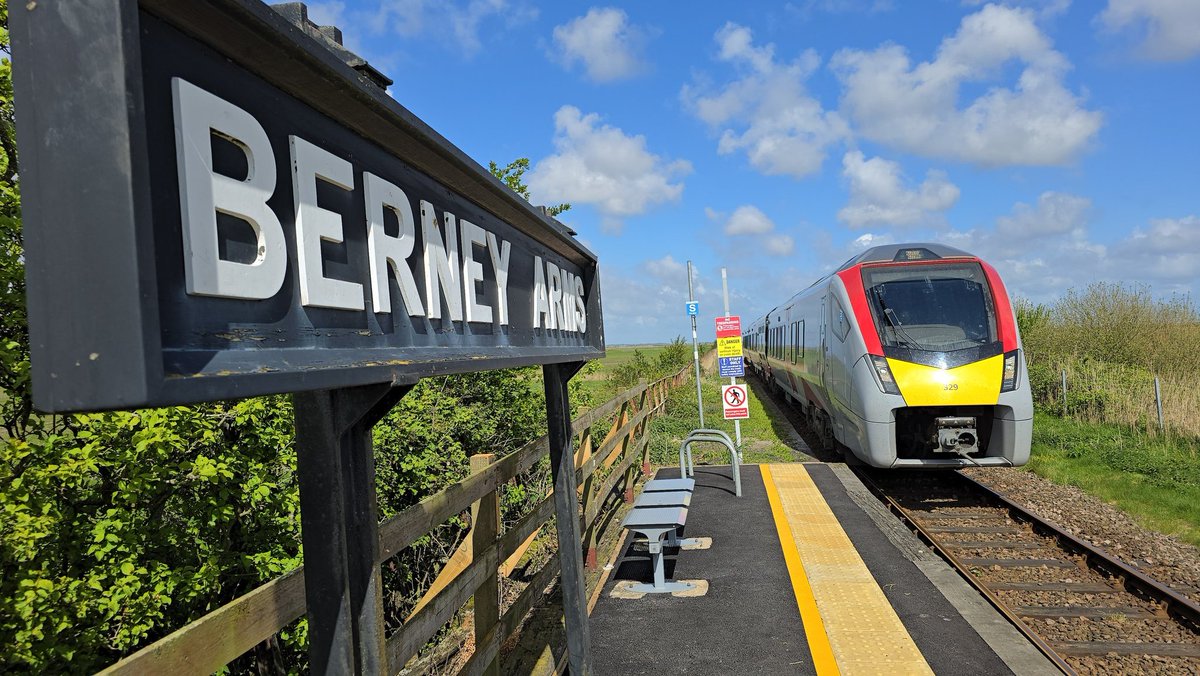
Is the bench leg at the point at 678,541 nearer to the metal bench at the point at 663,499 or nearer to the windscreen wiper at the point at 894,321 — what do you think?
the metal bench at the point at 663,499

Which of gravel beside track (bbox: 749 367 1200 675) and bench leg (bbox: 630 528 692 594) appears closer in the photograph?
gravel beside track (bbox: 749 367 1200 675)

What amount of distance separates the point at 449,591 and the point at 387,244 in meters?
1.74

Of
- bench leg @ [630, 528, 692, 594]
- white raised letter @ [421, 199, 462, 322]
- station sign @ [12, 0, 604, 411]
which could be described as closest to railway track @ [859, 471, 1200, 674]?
bench leg @ [630, 528, 692, 594]

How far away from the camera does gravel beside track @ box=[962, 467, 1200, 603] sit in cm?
671

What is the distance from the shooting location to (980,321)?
9.03m

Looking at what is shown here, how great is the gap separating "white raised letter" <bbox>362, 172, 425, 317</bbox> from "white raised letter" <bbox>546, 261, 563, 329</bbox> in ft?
4.81

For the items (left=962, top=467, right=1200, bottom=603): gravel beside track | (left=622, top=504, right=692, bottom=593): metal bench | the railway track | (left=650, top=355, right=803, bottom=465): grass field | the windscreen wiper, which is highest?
the windscreen wiper

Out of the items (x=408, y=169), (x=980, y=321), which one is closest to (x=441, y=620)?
(x=408, y=169)

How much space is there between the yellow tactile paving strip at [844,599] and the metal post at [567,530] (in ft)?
5.53

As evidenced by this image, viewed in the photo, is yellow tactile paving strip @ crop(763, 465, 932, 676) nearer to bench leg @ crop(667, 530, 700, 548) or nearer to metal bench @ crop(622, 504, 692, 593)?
bench leg @ crop(667, 530, 700, 548)

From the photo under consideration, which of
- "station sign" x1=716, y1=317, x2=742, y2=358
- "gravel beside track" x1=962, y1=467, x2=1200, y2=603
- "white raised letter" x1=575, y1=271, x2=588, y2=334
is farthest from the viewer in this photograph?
"station sign" x1=716, y1=317, x2=742, y2=358

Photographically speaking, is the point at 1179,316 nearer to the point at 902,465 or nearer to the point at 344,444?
the point at 902,465

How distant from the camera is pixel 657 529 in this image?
550cm

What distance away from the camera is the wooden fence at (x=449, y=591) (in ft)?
4.78
